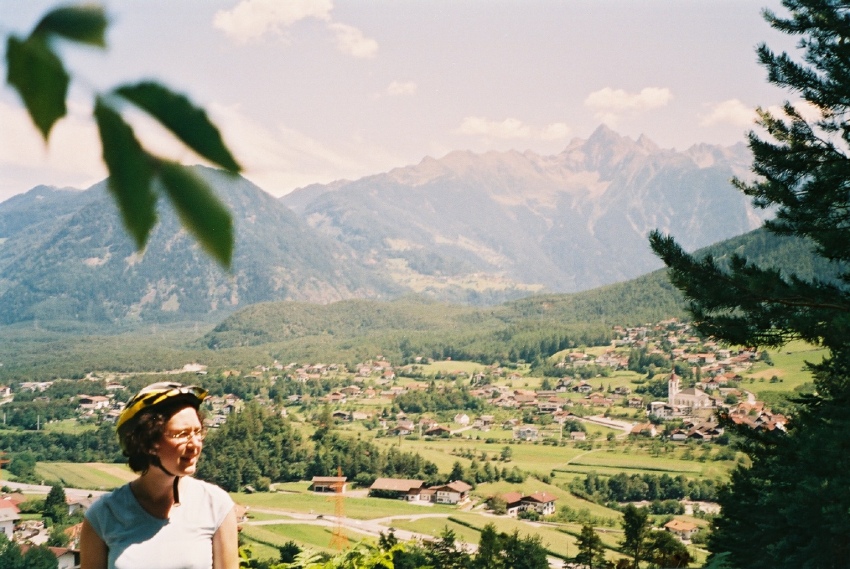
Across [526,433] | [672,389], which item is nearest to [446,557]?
[526,433]

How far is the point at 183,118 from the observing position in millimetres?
311

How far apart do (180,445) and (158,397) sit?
0.38 ft

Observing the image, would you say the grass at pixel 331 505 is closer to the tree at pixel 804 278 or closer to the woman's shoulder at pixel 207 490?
the tree at pixel 804 278

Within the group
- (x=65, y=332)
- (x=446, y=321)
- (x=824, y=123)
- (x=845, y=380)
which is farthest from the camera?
(x=446, y=321)

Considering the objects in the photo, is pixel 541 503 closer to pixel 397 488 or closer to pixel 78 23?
pixel 397 488

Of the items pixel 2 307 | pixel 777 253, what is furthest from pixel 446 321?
pixel 2 307

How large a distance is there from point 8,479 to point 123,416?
4999 cm

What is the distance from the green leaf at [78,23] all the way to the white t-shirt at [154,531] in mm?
1393

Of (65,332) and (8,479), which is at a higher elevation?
(65,332)

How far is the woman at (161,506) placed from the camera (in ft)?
5.03

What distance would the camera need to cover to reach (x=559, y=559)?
3391 cm

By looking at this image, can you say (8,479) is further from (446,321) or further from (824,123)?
(446,321)

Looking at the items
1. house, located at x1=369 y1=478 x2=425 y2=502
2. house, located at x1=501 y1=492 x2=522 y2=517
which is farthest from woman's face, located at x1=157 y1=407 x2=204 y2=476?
Result: house, located at x1=369 y1=478 x2=425 y2=502

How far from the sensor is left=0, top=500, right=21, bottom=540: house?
2738 cm
